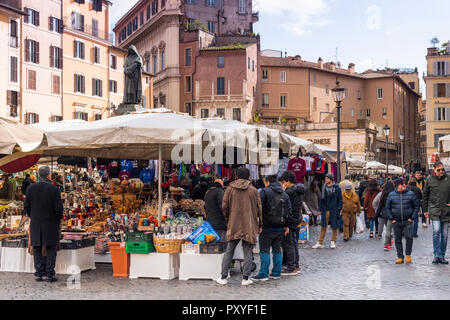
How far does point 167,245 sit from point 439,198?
5.33m

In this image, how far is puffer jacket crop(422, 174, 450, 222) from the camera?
11.8 metres

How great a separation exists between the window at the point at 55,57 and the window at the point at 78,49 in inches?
78.8

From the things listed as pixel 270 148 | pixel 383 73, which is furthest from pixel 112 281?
pixel 383 73

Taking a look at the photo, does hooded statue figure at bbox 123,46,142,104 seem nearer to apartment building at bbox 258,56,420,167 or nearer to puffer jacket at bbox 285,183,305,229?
puffer jacket at bbox 285,183,305,229

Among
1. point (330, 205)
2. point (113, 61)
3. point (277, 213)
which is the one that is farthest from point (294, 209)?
point (113, 61)

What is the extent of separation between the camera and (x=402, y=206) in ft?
39.9

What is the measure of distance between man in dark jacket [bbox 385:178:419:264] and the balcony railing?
140 ft

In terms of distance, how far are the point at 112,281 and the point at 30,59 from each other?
130 ft

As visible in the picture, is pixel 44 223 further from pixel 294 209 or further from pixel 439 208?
pixel 439 208

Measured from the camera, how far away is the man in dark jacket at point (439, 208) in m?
11.8

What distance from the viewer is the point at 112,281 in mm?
9945

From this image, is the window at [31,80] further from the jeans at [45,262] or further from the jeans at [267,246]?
the jeans at [267,246]

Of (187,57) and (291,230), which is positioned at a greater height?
(187,57)

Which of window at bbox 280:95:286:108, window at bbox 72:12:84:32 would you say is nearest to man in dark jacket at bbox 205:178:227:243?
window at bbox 72:12:84:32
